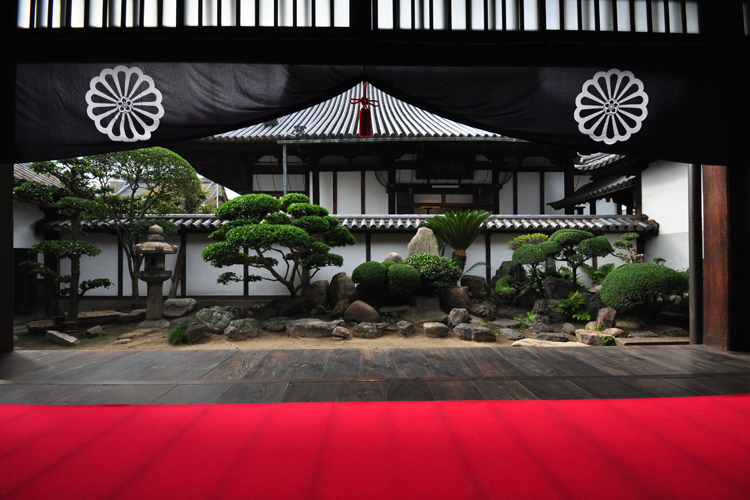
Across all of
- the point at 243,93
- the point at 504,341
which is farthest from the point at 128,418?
the point at 504,341

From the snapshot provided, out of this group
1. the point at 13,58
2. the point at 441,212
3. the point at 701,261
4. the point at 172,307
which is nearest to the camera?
the point at 13,58

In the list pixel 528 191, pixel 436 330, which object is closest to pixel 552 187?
pixel 528 191

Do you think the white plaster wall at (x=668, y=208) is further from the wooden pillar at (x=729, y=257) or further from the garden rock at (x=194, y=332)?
the garden rock at (x=194, y=332)

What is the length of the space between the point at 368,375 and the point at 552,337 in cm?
498

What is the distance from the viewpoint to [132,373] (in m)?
2.80

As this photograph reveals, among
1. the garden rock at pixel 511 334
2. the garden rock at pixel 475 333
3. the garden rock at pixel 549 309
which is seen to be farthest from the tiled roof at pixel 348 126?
the garden rock at pixel 475 333

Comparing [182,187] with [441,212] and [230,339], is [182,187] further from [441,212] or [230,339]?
[441,212]

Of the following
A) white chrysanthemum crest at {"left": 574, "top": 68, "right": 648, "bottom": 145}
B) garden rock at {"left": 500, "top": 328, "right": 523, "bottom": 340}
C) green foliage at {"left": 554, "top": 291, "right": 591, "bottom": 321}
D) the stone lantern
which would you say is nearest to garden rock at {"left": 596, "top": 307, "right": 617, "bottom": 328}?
green foliage at {"left": 554, "top": 291, "right": 591, "bottom": 321}

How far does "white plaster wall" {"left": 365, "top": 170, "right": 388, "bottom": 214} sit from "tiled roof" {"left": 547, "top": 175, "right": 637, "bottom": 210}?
579cm

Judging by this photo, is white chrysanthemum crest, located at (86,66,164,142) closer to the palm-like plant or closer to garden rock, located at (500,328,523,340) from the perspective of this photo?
garden rock, located at (500,328,523,340)

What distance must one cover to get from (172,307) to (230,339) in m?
2.84

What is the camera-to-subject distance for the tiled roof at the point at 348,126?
9.59 metres

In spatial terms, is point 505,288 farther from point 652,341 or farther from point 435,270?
point 652,341

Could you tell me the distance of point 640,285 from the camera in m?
5.82
